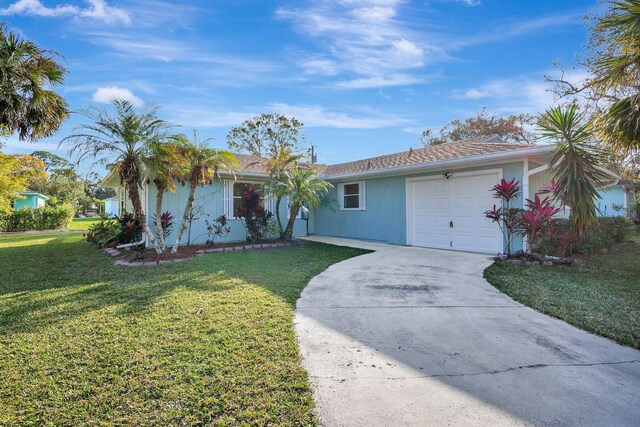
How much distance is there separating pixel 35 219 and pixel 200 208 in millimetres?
17714

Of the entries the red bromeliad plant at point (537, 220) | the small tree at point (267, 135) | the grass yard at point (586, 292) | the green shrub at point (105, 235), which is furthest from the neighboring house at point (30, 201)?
the grass yard at point (586, 292)

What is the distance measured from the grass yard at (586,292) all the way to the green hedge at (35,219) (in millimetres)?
26052

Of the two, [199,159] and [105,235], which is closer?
[199,159]

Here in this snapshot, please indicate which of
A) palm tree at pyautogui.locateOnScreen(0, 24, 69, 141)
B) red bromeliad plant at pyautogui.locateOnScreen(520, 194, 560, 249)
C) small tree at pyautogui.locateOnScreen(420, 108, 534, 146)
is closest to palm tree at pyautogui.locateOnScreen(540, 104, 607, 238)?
red bromeliad plant at pyautogui.locateOnScreen(520, 194, 560, 249)

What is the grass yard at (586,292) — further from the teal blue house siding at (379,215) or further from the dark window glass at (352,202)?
the dark window glass at (352,202)

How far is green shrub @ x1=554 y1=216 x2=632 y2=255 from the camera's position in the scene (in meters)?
8.85

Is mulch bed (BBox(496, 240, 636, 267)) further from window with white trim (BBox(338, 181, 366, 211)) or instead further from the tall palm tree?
window with white trim (BBox(338, 181, 366, 211))

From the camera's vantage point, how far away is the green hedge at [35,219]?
20641mm

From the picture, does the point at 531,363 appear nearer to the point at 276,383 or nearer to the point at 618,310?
the point at 276,383

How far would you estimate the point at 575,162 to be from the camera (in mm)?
7469

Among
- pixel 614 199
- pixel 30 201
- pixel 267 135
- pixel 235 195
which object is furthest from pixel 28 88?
pixel 30 201

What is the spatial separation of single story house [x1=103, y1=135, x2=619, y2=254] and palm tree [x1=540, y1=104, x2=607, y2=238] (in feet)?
1.20

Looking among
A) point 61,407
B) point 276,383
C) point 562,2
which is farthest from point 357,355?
point 562,2

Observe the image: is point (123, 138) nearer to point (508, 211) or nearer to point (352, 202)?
point (352, 202)
